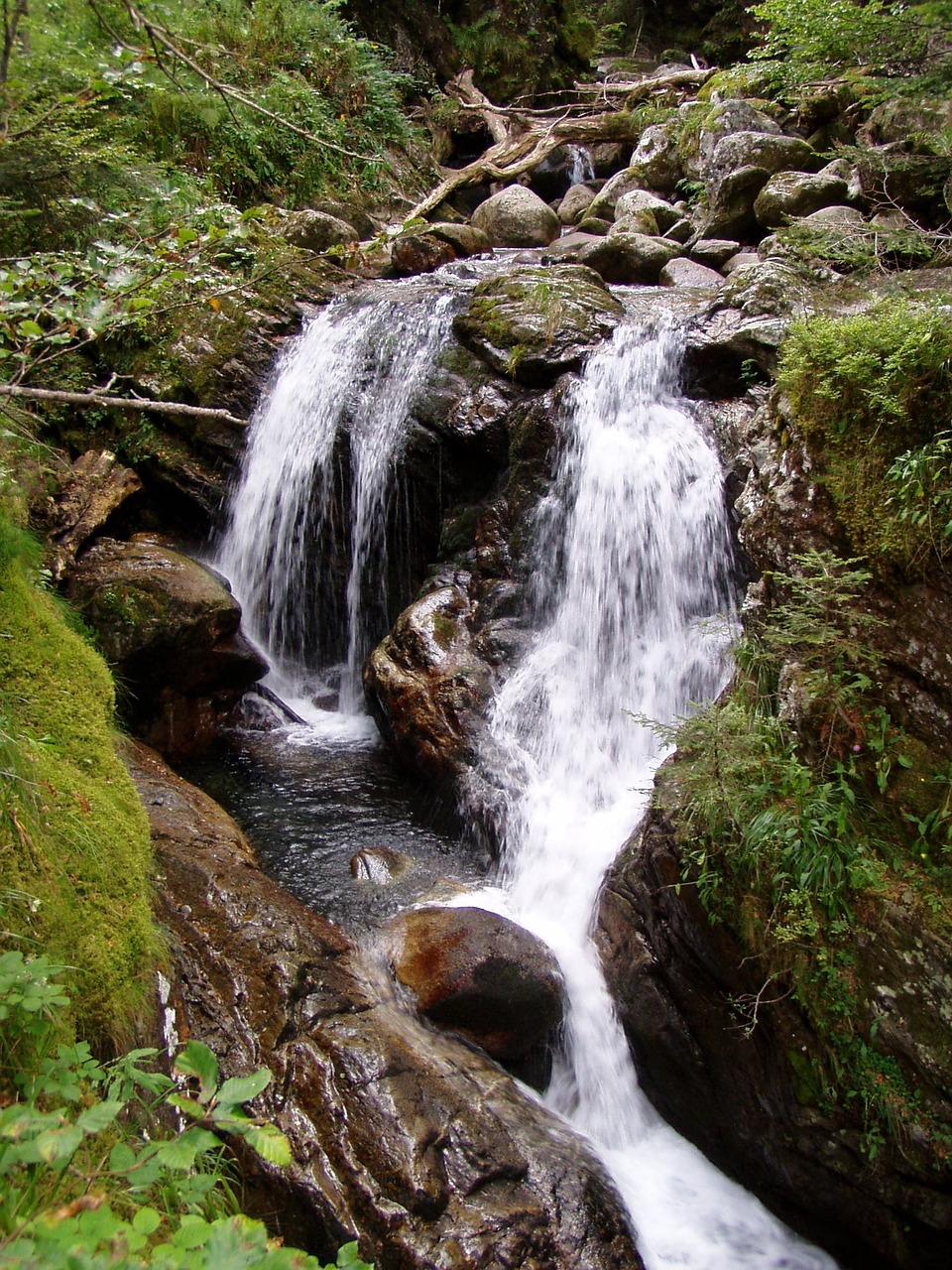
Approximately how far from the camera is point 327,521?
26.9 feet

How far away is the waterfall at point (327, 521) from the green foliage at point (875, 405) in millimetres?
4746

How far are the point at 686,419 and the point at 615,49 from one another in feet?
67.8

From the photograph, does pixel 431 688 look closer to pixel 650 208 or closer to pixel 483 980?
pixel 483 980

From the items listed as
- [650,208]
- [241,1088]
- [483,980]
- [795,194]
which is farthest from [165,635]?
[650,208]

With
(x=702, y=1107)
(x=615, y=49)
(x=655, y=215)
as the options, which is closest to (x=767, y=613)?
(x=702, y=1107)

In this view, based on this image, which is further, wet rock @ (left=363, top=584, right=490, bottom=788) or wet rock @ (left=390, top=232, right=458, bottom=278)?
wet rock @ (left=390, top=232, right=458, bottom=278)

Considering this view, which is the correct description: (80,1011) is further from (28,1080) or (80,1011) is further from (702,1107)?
(702,1107)

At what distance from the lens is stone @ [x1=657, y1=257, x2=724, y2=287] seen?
966 cm

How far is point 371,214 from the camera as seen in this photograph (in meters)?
13.1

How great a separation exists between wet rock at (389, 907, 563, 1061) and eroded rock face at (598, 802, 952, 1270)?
1.57 ft

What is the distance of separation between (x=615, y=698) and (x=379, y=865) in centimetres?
226

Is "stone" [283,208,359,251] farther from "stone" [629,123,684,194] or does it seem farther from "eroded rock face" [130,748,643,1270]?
"eroded rock face" [130,748,643,1270]

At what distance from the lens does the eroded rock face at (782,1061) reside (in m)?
3.03

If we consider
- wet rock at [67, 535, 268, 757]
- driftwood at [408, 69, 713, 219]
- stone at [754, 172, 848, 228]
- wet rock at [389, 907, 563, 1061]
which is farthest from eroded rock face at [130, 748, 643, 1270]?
driftwood at [408, 69, 713, 219]
